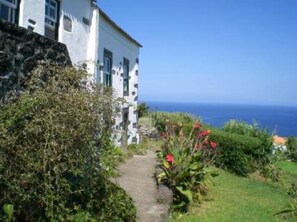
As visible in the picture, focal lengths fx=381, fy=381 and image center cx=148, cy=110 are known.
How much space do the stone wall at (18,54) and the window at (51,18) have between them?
148 inches

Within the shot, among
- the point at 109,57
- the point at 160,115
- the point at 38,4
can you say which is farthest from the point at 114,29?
the point at 160,115

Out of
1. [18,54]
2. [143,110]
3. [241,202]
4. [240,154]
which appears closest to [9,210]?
[18,54]

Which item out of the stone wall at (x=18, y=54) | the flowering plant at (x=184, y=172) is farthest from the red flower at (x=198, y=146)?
the stone wall at (x=18, y=54)

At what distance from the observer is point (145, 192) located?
8.59 metres

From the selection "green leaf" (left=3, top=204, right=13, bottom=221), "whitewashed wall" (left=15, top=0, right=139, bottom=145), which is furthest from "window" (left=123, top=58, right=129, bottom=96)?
"green leaf" (left=3, top=204, right=13, bottom=221)

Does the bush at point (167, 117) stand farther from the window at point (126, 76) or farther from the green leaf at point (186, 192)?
the green leaf at point (186, 192)

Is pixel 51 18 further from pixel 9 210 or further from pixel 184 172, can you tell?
pixel 9 210

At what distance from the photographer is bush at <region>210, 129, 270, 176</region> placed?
53.3 ft

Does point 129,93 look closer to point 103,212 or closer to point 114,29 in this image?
point 114,29

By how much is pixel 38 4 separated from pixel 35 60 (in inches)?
148

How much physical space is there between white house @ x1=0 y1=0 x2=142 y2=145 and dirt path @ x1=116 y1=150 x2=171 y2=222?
109cm

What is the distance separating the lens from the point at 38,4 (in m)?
9.22

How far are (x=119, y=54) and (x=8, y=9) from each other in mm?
8150

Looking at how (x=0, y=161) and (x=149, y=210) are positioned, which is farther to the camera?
(x=149, y=210)
